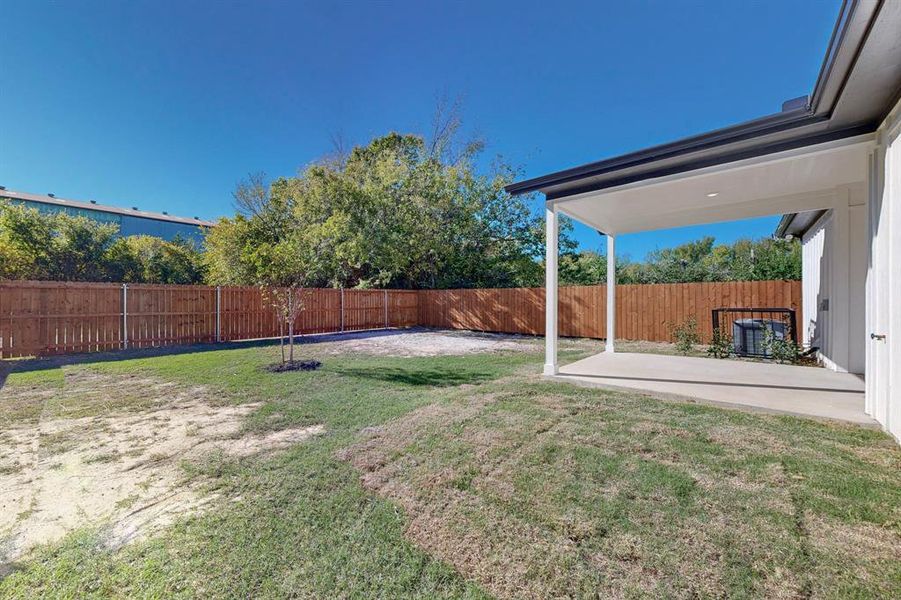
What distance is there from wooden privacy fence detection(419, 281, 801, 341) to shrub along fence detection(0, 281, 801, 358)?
0.08ft

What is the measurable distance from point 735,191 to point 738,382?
273 centimetres

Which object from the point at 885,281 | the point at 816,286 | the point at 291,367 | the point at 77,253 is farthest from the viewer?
the point at 77,253

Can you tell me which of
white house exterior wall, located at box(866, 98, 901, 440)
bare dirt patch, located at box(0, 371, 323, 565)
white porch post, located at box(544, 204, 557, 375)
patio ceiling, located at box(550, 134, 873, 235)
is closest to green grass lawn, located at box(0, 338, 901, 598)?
bare dirt patch, located at box(0, 371, 323, 565)

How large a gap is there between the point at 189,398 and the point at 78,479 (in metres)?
2.09

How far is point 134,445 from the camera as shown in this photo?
3102 mm

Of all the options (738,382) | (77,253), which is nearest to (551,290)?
(738,382)

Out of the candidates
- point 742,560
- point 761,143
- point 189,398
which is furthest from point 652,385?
point 189,398

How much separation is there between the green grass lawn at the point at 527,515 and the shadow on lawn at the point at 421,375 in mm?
1529

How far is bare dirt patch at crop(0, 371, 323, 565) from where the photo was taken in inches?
81.1

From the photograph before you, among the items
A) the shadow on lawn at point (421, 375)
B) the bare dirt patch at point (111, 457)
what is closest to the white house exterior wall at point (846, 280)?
the shadow on lawn at point (421, 375)

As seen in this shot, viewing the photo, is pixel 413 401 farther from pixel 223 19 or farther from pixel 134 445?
pixel 223 19

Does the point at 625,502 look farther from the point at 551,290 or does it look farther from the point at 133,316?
the point at 133,316

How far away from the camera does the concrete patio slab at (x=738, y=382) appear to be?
12.4ft

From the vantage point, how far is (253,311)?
11.1 m
